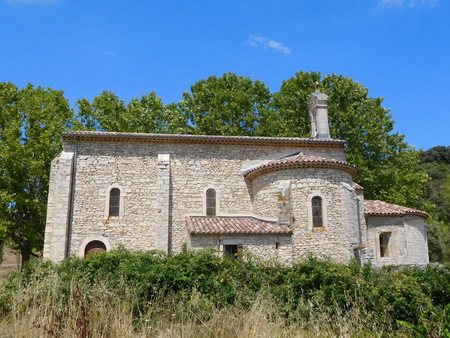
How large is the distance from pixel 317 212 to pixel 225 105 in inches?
648

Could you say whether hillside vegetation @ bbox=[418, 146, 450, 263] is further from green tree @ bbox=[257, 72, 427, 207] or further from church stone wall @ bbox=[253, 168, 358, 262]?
church stone wall @ bbox=[253, 168, 358, 262]

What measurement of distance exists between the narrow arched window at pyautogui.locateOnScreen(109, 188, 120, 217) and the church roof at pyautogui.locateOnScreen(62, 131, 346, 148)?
236 centimetres

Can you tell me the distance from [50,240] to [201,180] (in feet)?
22.3

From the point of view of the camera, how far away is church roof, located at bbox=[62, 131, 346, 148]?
15453 millimetres

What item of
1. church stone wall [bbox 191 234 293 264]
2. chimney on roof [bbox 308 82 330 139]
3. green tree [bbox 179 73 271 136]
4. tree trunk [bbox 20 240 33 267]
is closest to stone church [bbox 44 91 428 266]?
church stone wall [bbox 191 234 293 264]

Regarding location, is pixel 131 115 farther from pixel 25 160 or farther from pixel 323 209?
pixel 323 209

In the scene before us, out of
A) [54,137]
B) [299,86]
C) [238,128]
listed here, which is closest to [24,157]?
[54,137]

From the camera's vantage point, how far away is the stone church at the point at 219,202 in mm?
13477

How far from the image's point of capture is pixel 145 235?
1500 cm

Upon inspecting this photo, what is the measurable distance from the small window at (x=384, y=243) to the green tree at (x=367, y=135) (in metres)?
6.70

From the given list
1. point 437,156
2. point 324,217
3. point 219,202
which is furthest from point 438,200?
point 219,202

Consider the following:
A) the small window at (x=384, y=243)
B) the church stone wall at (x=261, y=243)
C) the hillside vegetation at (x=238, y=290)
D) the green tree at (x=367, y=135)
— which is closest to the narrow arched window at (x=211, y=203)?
the church stone wall at (x=261, y=243)

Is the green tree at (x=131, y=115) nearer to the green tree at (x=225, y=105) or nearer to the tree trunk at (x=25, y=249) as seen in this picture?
the green tree at (x=225, y=105)

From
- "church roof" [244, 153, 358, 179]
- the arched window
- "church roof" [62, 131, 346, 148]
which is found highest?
"church roof" [62, 131, 346, 148]
